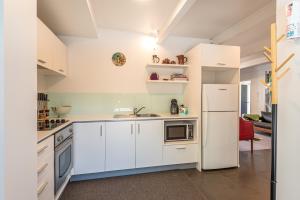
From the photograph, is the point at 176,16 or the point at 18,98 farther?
the point at 176,16

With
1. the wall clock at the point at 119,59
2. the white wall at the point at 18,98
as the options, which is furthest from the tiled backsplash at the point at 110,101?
the white wall at the point at 18,98

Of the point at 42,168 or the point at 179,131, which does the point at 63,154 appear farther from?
the point at 179,131

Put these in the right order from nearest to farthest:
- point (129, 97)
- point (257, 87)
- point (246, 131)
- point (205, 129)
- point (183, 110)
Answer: point (205, 129)
point (183, 110)
point (129, 97)
point (246, 131)
point (257, 87)

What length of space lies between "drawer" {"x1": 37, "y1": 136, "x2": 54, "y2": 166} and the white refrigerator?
7.30 ft

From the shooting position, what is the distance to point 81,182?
7.84 feet

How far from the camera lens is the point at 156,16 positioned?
2.61 m

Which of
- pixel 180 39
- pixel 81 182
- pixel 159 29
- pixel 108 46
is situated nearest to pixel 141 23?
pixel 159 29

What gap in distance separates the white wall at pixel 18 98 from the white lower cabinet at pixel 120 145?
1.36 meters

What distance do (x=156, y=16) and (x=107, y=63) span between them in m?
1.22

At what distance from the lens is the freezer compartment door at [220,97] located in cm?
273

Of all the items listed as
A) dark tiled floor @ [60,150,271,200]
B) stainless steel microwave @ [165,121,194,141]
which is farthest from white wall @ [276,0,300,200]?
stainless steel microwave @ [165,121,194,141]

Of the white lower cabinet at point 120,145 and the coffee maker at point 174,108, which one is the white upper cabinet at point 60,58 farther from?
the coffee maker at point 174,108

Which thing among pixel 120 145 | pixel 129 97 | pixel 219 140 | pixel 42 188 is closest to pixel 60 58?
pixel 129 97

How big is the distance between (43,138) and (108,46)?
6.88 ft
